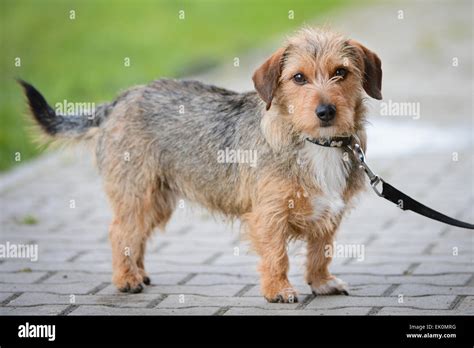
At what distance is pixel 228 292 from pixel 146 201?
82 centimetres

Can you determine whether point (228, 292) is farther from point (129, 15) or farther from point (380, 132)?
point (129, 15)

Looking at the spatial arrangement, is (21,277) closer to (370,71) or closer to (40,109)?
(40,109)

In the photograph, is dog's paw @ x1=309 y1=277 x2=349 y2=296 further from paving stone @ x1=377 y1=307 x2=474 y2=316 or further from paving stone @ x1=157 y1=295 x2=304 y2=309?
paving stone @ x1=377 y1=307 x2=474 y2=316

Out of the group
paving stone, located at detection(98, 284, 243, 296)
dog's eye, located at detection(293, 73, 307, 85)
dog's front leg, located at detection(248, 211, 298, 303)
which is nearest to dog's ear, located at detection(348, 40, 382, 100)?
dog's eye, located at detection(293, 73, 307, 85)

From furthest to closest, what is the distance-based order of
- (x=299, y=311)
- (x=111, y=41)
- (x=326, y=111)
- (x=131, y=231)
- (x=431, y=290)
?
(x=111, y=41), (x=131, y=231), (x=431, y=290), (x=299, y=311), (x=326, y=111)

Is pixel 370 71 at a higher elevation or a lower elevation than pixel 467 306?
higher

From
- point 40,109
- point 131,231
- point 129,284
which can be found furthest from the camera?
point 40,109

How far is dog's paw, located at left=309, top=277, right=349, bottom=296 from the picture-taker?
602 cm

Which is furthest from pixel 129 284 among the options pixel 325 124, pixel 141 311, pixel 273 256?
pixel 325 124

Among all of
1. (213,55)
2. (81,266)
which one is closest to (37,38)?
(213,55)

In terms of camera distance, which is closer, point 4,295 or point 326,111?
point 326,111

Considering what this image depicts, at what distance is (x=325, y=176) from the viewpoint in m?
5.69

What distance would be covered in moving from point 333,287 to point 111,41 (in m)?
13.7

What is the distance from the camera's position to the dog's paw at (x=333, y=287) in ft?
19.7
